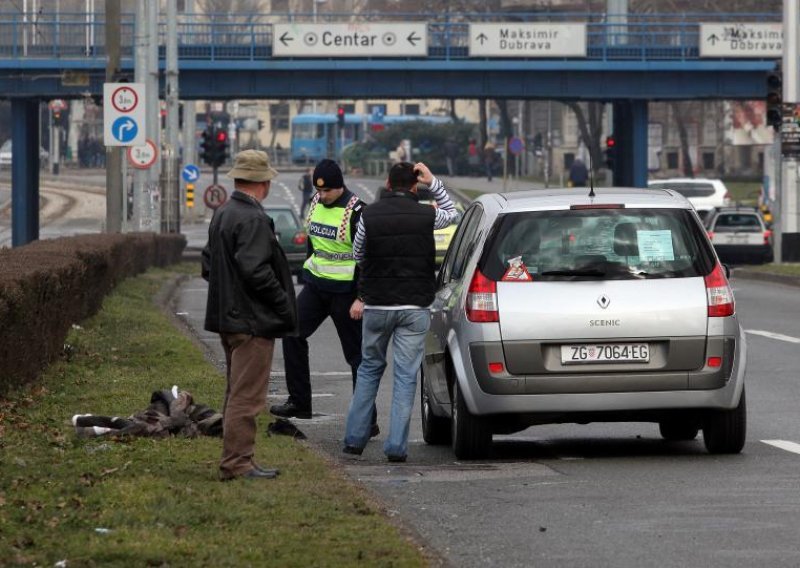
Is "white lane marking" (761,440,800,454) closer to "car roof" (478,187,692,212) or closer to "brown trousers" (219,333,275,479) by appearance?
"car roof" (478,187,692,212)

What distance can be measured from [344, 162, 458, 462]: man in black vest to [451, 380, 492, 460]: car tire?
28 cm

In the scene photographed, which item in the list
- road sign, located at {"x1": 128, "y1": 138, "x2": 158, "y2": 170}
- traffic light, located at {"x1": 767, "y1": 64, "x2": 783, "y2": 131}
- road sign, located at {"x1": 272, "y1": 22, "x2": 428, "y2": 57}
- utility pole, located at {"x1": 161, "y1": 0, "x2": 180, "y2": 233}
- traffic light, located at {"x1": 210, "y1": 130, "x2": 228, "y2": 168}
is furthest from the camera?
traffic light, located at {"x1": 210, "y1": 130, "x2": 228, "y2": 168}

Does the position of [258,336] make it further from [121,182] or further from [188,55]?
Result: [188,55]

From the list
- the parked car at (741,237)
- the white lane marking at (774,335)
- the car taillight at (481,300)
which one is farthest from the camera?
the parked car at (741,237)

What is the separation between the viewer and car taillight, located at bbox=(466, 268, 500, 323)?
438 inches

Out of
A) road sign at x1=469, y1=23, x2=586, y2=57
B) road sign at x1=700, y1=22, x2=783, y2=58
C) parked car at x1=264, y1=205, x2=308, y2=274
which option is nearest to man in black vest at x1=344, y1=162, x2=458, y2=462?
parked car at x1=264, y1=205, x2=308, y2=274

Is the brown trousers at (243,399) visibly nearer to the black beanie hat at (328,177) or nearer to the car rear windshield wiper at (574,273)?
the car rear windshield wiper at (574,273)

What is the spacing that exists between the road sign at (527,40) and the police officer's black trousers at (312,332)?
142 ft

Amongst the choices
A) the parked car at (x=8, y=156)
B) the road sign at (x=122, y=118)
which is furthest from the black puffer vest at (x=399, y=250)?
the parked car at (x=8, y=156)

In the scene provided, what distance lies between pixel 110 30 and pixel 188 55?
2082cm

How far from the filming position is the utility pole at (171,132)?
50.2 m

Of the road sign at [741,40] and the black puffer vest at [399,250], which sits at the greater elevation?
the road sign at [741,40]

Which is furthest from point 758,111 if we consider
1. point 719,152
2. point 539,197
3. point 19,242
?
point 539,197

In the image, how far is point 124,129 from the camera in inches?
1201
